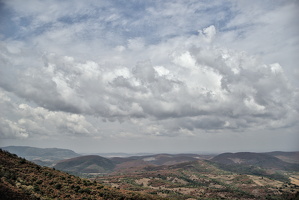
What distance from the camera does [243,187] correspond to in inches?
6959

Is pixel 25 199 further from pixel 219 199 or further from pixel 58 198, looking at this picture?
pixel 219 199

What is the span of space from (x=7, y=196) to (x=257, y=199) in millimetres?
129835

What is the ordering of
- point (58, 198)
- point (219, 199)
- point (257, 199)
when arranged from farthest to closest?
point (257, 199), point (219, 199), point (58, 198)

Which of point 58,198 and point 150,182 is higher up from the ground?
point 58,198

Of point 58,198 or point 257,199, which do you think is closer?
point 58,198

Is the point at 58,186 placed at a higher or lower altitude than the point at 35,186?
lower

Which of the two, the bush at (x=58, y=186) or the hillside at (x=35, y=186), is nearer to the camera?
the hillside at (x=35, y=186)

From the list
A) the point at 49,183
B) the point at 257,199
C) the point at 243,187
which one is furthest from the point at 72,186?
the point at 243,187

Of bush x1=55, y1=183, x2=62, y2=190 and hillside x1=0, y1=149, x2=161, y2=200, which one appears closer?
hillside x1=0, y1=149, x2=161, y2=200

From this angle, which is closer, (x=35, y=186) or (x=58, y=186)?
(x=35, y=186)

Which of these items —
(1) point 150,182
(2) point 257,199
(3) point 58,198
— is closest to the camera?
(3) point 58,198

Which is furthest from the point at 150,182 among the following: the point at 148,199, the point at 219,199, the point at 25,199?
the point at 25,199

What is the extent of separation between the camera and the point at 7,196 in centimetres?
3078

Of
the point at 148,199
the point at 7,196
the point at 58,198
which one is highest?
the point at 7,196
